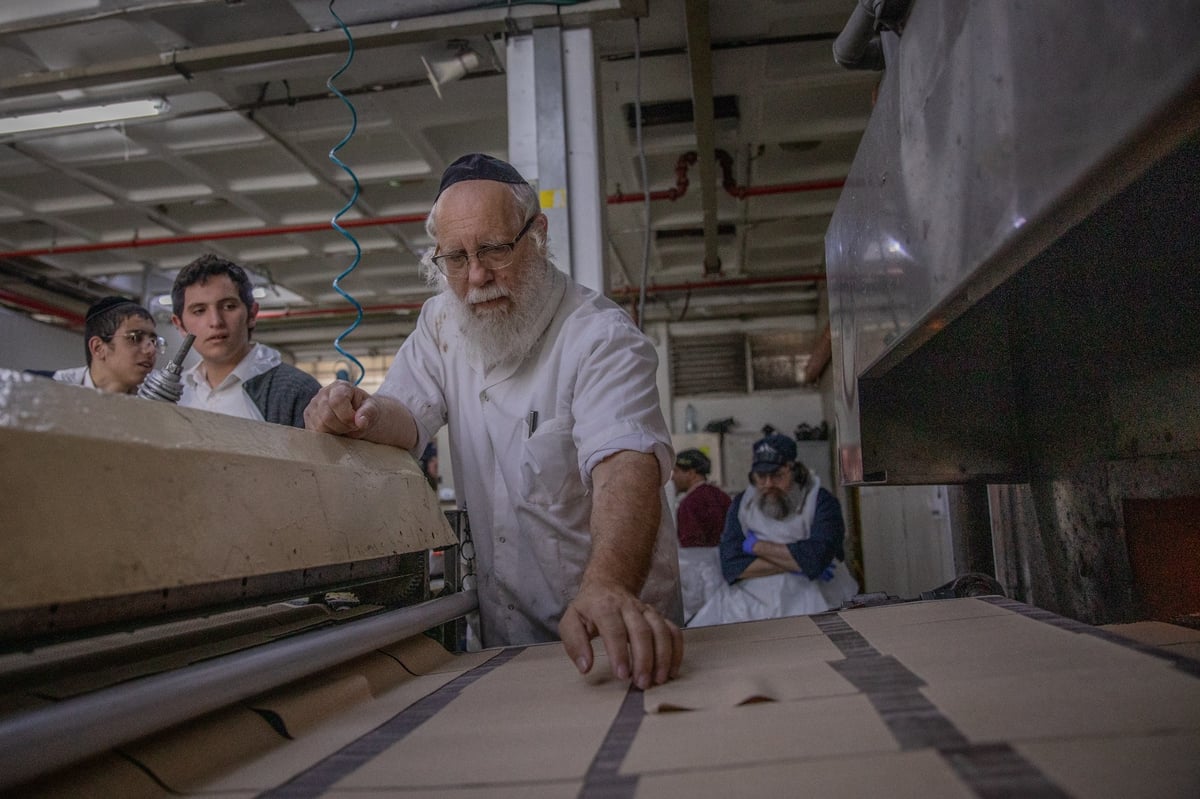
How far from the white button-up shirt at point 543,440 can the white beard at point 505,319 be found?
0.03 m

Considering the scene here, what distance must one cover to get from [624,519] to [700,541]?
3579 millimetres

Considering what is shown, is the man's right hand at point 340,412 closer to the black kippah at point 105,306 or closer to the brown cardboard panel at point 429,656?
the brown cardboard panel at point 429,656

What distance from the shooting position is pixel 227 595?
3.12 ft

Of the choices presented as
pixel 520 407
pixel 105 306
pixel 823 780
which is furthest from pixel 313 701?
pixel 105 306

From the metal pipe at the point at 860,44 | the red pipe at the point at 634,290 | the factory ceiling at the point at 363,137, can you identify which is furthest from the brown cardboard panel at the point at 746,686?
the red pipe at the point at 634,290

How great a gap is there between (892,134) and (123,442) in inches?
→ 35.9

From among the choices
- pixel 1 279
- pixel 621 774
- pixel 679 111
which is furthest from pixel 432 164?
pixel 621 774

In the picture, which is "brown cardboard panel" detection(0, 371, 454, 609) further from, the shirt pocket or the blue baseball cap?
the blue baseball cap

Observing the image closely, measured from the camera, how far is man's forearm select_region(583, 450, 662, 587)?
1.16m

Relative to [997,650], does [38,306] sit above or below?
above

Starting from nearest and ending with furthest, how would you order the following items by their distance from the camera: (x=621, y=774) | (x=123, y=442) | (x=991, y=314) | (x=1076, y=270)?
(x=621, y=774) → (x=123, y=442) → (x=1076, y=270) → (x=991, y=314)

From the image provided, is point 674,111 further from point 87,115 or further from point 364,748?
point 364,748

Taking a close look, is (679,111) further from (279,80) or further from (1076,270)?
(1076,270)

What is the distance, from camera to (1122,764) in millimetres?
524
